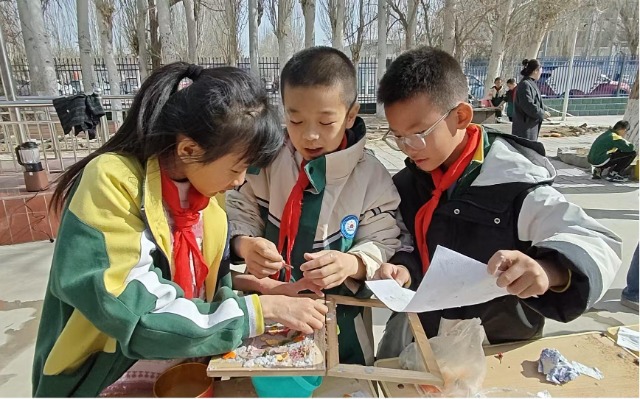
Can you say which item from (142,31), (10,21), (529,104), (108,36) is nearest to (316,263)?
(529,104)

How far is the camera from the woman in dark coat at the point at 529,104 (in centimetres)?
638

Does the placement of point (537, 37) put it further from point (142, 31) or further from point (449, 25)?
point (142, 31)

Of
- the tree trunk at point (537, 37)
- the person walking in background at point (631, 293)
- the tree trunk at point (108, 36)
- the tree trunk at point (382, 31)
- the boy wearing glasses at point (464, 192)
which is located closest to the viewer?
the boy wearing glasses at point (464, 192)

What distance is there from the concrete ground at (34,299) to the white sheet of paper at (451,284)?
5.36 ft

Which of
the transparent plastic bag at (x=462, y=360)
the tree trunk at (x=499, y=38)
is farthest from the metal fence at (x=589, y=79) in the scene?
the transparent plastic bag at (x=462, y=360)

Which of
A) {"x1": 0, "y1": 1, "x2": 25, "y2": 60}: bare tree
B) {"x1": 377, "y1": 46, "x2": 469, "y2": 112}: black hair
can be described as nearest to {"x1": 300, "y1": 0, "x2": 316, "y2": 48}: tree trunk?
{"x1": 0, "y1": 1, "x2": 25, "y2": 60}: bare tree

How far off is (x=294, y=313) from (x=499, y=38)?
13.7 meters

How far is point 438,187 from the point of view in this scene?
1.30m

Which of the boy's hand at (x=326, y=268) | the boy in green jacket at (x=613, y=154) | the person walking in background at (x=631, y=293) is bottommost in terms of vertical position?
the person walking in background at (x=631, y=293)

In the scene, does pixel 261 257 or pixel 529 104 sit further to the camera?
pixel 529 104

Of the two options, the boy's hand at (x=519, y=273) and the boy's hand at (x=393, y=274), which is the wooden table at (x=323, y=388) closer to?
the boy's hand at (x=393, y=274)

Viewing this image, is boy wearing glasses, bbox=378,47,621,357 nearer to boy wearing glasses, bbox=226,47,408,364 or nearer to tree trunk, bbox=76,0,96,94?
boy wearing glasses, bbox=226,47,408,364

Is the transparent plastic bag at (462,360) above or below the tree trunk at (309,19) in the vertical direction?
below

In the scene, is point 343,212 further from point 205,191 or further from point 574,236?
point 574,236
